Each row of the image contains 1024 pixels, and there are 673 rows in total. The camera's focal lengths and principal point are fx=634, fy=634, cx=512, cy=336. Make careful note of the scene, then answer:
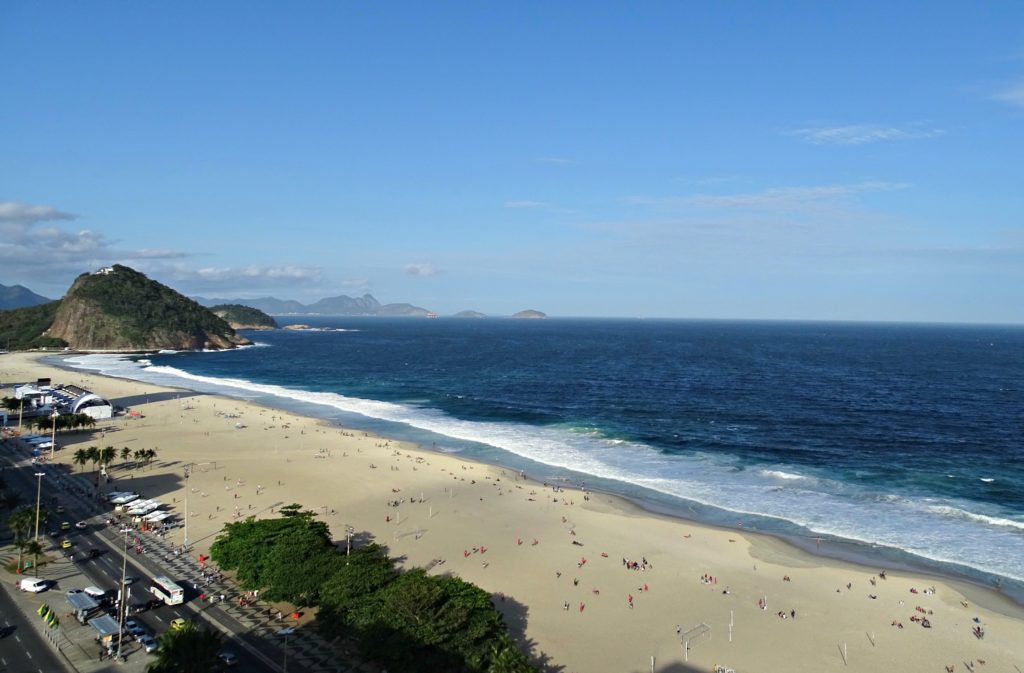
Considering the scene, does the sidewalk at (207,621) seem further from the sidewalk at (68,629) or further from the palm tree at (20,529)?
the palm tree at (20,529)

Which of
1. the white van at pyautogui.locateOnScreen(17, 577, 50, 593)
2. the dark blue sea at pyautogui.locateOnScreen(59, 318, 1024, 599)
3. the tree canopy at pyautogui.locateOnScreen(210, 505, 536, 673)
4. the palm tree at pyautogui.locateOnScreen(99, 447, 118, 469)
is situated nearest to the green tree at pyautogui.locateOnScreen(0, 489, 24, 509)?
the palm tree at pyautogui.locateOnScreen(99, 447, 118, 469)

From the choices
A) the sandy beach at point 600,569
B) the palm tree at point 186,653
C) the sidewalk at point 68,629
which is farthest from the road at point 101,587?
the sandy beach at point 600,569

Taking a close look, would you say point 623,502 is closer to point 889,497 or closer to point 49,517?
point 889,497

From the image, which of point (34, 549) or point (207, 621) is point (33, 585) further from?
point (207, 621)

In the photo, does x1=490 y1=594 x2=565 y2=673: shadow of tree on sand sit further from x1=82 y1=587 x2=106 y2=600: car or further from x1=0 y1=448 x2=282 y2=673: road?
x1=82 y1=587 x2=106 y2=600: car

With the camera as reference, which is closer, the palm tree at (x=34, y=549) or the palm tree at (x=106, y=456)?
the palm tree at (x=34, y=549)

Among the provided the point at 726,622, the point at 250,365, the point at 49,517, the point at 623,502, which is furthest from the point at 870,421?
the point at 250,365
